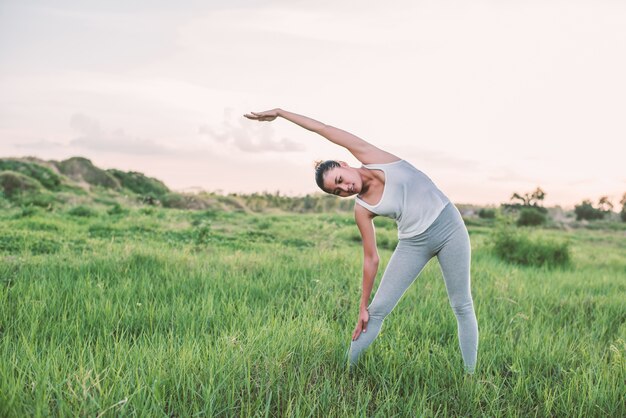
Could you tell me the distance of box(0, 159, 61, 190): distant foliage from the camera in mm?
28712

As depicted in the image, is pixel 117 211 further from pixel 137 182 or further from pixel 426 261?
pixel 137 182

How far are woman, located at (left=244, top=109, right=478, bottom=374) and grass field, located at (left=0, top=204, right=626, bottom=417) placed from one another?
480 mm

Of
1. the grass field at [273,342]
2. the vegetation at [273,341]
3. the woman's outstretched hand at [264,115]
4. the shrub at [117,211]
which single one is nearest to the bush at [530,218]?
the vegetation at [273,341]

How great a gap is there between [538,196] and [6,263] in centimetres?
3120

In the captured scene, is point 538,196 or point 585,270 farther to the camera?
point 538,196

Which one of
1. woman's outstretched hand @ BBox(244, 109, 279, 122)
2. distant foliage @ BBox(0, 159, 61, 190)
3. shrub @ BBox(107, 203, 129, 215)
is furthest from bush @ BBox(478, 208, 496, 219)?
woman's outstretched hand @ BBox(244, 109, 279, 122)

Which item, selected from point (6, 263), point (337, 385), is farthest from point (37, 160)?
point (337, 385)

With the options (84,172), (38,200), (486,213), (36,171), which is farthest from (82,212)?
(84,172)

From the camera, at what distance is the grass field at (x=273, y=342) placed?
323 centimetres

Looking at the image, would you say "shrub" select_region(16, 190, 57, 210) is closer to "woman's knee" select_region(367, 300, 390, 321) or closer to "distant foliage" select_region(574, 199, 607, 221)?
"woman's knee" select_region(367, 300, 390, 321)

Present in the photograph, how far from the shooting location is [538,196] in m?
32.0

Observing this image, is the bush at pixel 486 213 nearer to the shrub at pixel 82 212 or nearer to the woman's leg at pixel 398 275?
the shrub at pixel 82 212

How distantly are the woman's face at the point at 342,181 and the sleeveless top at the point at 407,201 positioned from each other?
0.16 metres

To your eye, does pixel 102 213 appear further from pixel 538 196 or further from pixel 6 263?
pixel 538 196
